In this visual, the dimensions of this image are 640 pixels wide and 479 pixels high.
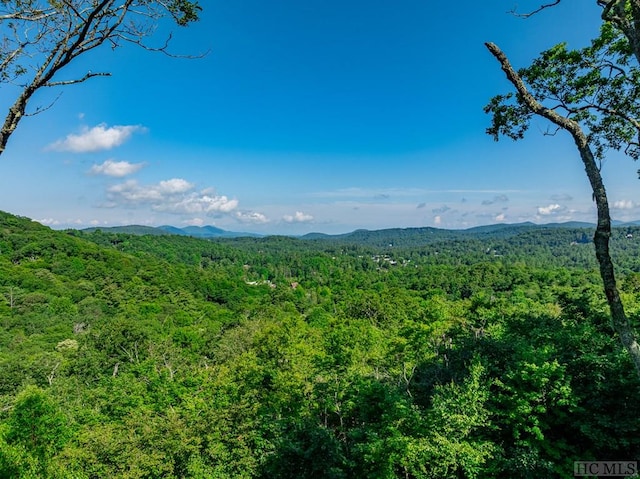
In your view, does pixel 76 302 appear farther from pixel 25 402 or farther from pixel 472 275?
pixel 472 275

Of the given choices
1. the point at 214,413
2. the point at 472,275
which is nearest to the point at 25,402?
the point at 214,413

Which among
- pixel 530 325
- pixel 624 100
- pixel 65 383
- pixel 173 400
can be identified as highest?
pixel 624 100

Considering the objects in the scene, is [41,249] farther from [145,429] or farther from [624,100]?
[624,100]

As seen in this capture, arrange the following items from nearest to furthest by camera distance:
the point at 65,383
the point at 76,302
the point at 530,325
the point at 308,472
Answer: the point at 308,472, the point at 530,325, the point at 65,383, the point at 76,302

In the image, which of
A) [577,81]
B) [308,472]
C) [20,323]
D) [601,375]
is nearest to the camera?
[577,81]

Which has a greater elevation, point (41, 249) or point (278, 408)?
point (41, 249)

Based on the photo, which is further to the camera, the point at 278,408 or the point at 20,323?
the point at 20,323

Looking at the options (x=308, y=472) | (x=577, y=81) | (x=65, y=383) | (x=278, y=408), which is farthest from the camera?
Answer: (x=65, y=383)

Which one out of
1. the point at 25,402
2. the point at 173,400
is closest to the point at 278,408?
the point at 173,400

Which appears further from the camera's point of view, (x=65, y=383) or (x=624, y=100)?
(x=65, y=383)
